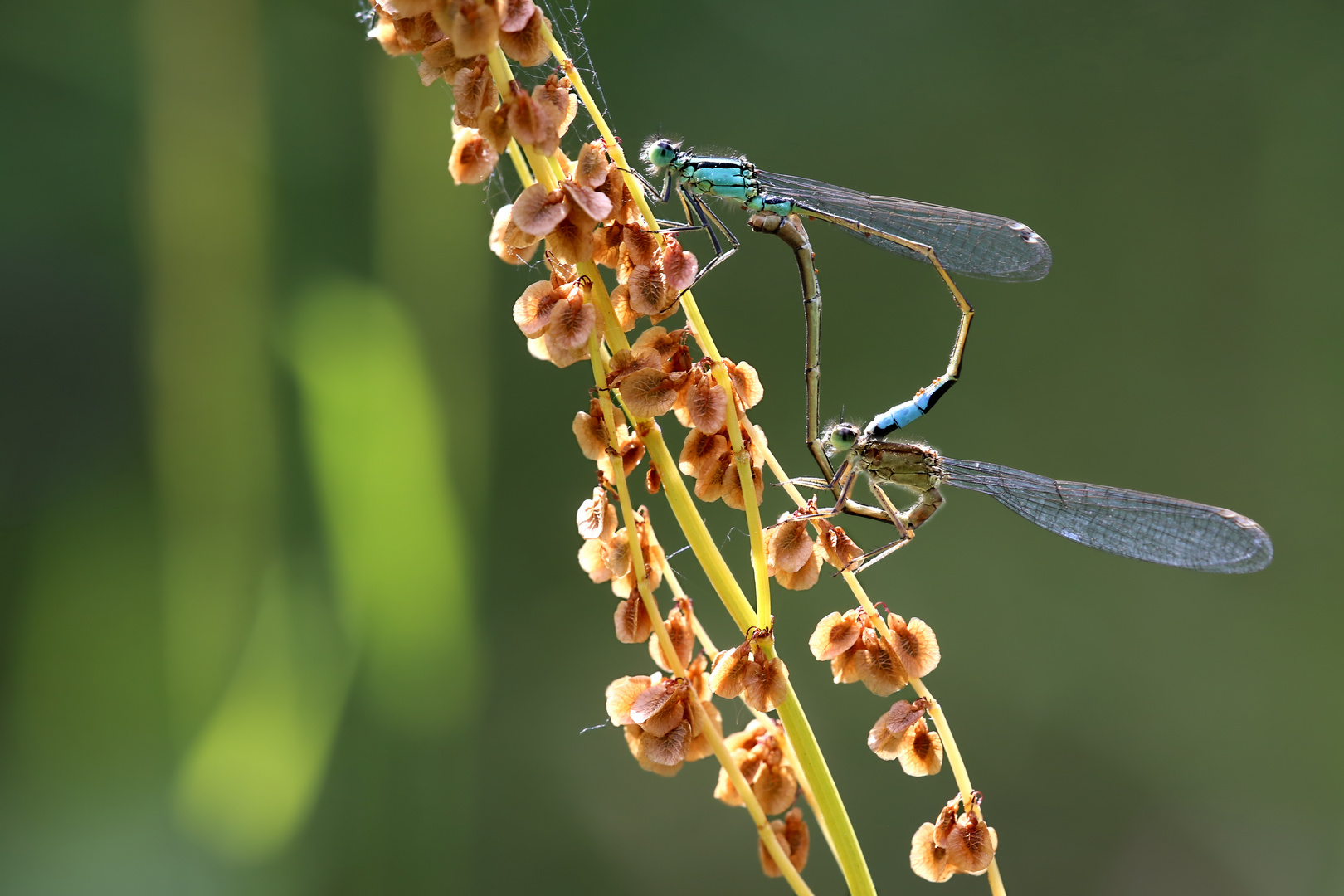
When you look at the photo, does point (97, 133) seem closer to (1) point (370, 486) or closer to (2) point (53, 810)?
(1) point (370, 486)

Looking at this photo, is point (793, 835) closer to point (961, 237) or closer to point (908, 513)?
point (908, 513)

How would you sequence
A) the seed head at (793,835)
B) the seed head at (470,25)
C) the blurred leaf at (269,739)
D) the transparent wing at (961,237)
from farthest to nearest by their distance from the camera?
1. the blurred leaf at (269,739)
2. the transparent wing at (961,237)
3. the seed head at (793,835)
4. the seed head at (470,25)

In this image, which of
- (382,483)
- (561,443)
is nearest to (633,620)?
(382,483)

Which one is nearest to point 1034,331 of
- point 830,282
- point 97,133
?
point 830,282

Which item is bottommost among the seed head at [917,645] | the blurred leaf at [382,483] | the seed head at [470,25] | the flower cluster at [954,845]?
the flower cluster at [954,845]

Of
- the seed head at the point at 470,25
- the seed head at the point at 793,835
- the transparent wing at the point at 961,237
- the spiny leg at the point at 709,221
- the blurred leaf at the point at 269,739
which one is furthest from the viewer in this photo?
the blurred leaf at the point at 269,739

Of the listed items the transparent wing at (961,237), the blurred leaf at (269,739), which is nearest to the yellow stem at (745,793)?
the transparent wing at (961,237)

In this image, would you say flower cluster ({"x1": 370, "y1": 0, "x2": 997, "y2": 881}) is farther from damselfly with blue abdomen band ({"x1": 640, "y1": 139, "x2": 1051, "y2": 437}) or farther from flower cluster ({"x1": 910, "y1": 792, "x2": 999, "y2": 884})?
damselfly with blue abdomen band ({"x1": 640, "y1": 139, "x2": 1051, "y2": 437})

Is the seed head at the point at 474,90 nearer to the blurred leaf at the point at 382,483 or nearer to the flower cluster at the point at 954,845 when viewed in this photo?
the flower cluster at the point at 954,845
